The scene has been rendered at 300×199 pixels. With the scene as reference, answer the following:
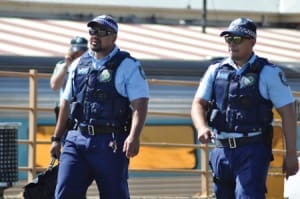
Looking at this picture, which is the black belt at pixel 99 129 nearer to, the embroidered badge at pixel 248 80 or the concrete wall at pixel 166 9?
the embroidered badge at pixel 248 80

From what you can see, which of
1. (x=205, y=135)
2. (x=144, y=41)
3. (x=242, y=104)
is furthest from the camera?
(x=144, y=41)

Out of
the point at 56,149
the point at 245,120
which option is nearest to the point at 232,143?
the point at 245,120

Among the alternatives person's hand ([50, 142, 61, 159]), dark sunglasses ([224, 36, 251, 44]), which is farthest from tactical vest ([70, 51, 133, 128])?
dark sunglasses ([224, 36, 251, 44])

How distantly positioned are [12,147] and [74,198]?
2013 millimetres

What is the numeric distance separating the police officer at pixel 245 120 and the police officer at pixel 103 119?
0.52m

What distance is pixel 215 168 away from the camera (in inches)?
244

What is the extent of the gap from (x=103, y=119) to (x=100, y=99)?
143 millimetres

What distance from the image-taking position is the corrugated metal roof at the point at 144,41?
1239 cm

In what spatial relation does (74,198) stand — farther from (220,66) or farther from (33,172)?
(33,172)

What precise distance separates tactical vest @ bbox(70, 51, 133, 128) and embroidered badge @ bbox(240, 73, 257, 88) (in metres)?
0.85

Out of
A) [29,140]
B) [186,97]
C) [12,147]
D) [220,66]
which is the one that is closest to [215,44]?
[186,97]

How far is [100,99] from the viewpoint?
635cm

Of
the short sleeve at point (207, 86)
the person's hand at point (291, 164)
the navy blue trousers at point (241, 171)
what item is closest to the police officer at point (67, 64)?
the short sleeve at point (207, 86)

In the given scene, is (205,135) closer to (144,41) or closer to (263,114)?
(263,114)
